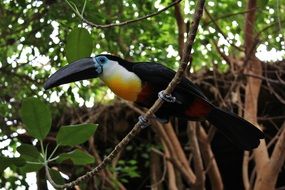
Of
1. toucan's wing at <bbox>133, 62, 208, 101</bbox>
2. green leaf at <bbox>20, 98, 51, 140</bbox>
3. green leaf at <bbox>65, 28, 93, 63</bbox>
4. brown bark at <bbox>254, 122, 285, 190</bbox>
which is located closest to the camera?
green leaf at <bbox>20, 98, 51, 140</bbox>

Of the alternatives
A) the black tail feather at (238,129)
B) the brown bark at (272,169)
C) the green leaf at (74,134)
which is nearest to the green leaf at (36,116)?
the green leaf at (74,134)

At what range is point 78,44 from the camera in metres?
1.74

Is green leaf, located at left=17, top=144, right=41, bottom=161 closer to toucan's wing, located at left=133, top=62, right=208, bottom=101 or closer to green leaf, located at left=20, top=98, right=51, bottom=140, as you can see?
green leaf, located at left=20, top=98, right=51, bottom=140

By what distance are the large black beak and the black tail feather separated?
1.56 ft

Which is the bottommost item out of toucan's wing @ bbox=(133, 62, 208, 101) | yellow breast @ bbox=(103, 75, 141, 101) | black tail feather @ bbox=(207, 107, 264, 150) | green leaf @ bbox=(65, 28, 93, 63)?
black tail feather @ bbox=(207, 107, 264, 150)

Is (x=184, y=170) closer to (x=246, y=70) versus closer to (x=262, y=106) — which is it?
(x=246, y=70)

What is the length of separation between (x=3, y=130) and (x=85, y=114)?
4.00 feet

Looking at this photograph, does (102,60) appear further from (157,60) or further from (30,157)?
(157,60)

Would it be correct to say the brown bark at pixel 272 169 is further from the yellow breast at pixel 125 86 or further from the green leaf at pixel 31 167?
the green leaf at pixel 31 167

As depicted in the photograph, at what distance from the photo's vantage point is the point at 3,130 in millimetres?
2609

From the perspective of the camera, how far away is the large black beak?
168 centimetres

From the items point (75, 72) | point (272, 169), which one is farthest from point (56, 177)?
point (272, 169)

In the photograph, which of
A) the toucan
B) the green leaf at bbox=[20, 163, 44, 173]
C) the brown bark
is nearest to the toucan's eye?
the toucan

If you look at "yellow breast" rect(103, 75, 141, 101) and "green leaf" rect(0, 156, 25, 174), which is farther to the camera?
"yellow breast" rect(103, 75, 141, 101)
